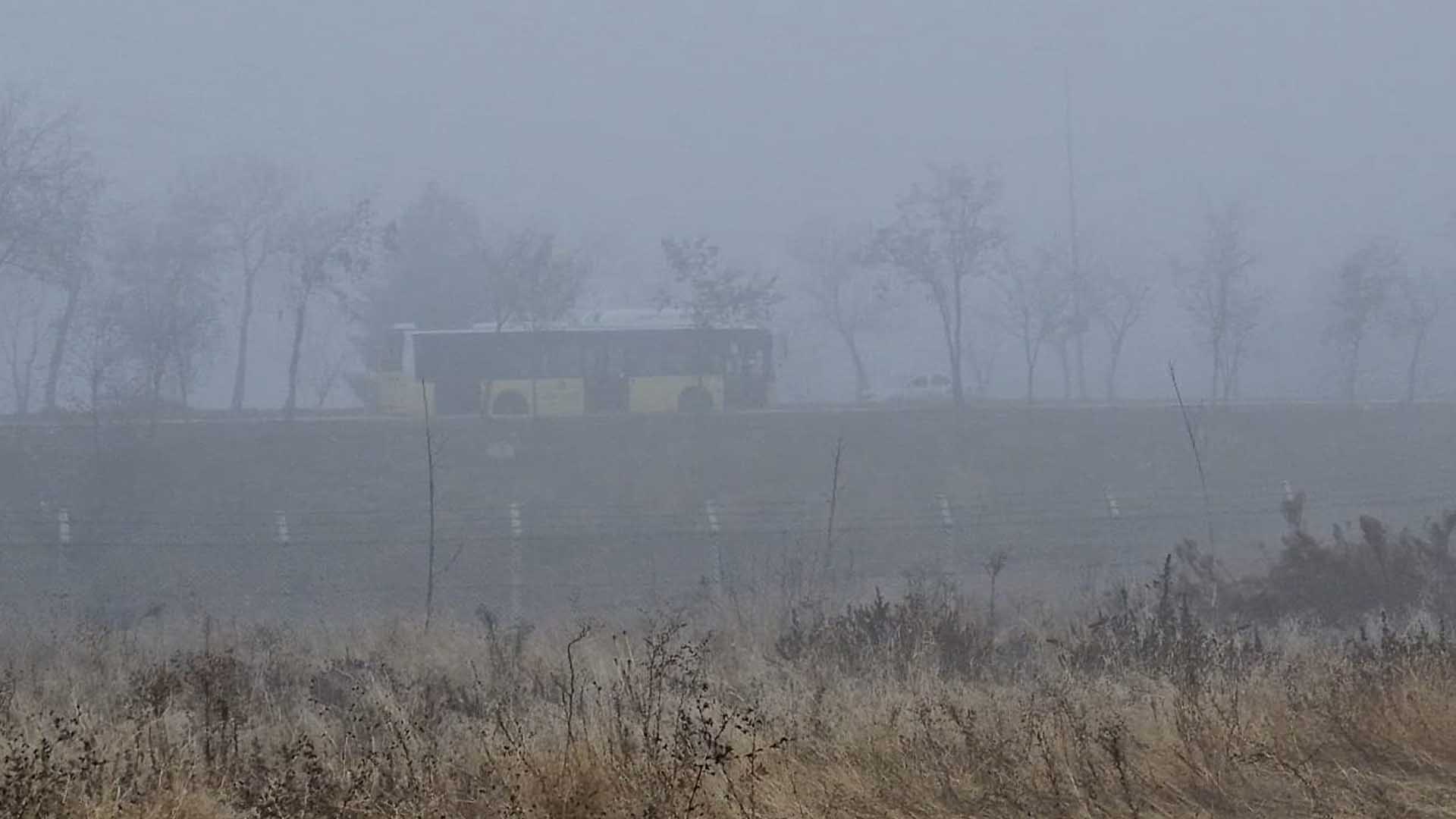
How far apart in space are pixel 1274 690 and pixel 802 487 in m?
26.6

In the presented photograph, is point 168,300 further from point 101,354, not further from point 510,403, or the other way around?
point 510,403

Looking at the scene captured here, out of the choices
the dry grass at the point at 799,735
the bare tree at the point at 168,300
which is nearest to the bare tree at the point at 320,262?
the bare tree at the point at 168,300

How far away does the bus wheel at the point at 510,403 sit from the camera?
41.7 metres

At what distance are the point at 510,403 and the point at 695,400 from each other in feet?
18.1

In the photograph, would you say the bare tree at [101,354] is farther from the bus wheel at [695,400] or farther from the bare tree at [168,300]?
the bus wheel at [695,400]

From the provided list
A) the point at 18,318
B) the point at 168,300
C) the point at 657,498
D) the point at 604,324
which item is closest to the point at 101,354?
the point at 168,300

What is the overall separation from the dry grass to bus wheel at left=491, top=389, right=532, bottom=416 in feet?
96.2

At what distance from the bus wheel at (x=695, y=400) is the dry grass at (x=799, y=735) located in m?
30.2

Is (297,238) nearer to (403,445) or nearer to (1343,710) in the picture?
(403,445)

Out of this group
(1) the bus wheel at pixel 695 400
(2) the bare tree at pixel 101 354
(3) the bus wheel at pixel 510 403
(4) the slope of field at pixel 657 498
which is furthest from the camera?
(1) the bus wheel at pixel 695 400

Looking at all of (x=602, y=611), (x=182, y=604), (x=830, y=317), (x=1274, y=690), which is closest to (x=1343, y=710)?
(x=1274, y=690)

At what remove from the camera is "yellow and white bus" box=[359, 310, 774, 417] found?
41.8 metres

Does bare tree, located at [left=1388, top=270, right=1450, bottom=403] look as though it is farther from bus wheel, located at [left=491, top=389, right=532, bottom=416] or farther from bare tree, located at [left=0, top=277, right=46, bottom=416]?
bare tree, located at [left=0, top=277, right=46, bottom=416]

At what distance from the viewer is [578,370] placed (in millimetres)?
42125
